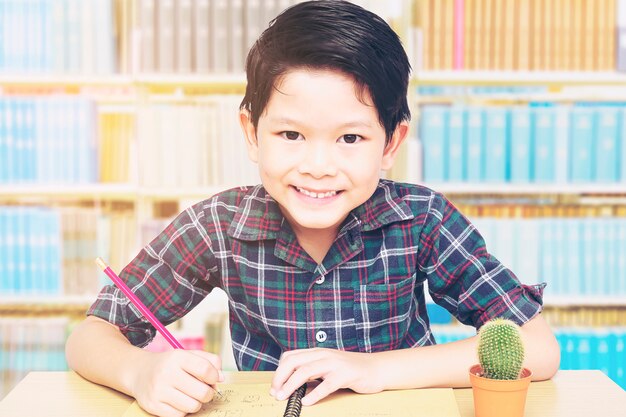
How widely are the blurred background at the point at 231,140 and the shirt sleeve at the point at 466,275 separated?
1.26 m

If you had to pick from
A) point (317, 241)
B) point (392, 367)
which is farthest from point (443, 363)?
point (317, 241)

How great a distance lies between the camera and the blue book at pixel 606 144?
2.37 meters

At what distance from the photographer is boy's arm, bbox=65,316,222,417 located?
2.46 ft

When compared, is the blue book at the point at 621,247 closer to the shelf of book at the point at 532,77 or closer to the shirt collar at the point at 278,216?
the shelf of book at the point at 532,77

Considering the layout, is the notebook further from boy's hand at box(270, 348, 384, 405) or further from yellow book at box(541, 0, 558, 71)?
yellow book at box(541, 0, 558, 71)

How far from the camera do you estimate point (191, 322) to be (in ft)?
7.67

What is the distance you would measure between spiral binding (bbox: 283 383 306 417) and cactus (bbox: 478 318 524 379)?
Result: 198 millimetres

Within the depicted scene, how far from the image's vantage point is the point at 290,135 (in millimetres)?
879

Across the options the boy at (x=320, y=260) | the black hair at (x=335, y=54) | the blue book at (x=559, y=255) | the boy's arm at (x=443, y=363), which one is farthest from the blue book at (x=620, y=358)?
the black hair at (x=335, y=54)

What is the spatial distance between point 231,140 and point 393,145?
1441 mm

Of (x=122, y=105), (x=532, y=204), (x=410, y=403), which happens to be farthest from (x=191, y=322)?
(x=410, y=403)

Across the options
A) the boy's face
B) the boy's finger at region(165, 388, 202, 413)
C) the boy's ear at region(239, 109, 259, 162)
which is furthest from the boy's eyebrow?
the boy's finger at region(165, 388, 202, 413)

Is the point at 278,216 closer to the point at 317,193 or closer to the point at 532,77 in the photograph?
the point at 317,193

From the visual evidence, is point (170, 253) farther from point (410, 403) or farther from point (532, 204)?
point (532, 204)
